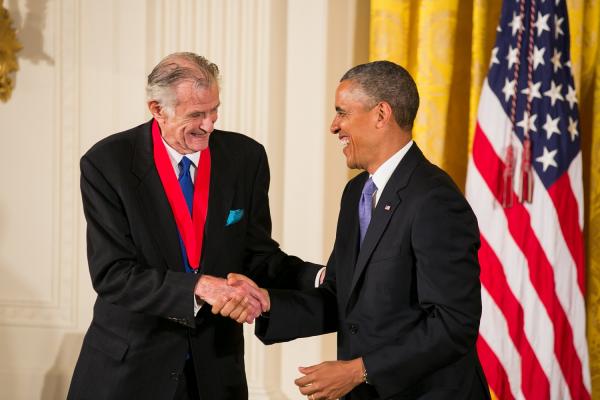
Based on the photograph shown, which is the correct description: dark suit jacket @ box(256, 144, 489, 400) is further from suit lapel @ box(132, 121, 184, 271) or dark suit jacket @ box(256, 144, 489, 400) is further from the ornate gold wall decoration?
the ornate gold wall decoration

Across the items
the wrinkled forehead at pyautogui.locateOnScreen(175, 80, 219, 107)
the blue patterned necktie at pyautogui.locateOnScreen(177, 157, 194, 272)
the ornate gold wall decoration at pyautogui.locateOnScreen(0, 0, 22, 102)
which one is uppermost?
the ornate gold wall decoration at pyautogui.locateOnScreen(0, 0, 22, 102)

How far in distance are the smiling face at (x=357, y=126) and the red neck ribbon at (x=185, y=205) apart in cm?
52

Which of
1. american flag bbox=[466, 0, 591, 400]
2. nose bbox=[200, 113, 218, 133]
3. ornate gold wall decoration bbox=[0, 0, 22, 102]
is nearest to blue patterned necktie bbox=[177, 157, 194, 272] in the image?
nose bbox=[200, 113, 218, 133]

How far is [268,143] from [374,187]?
68.5 inches

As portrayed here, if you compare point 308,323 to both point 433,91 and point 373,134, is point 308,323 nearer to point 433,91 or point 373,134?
point 373,134

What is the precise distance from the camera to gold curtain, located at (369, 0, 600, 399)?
13.5 ft

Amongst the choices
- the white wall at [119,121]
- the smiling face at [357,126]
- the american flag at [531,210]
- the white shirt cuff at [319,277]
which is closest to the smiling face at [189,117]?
the smiling face at [357,126]

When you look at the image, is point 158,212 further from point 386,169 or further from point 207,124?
point 386,169

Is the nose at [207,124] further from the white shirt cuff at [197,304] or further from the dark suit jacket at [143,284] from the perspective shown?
the white shirt cuff at [197,304]

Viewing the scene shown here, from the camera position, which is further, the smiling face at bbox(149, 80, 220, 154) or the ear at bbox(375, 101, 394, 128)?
the smiling face at bbox(149, 80, 220, 154)

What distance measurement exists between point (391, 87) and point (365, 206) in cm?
37

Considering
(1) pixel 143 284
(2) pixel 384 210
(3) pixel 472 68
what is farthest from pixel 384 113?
(3) pixel 472 68

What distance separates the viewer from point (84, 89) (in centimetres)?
429

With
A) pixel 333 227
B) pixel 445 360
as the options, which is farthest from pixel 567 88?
pixel 445 360
